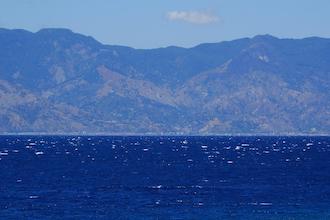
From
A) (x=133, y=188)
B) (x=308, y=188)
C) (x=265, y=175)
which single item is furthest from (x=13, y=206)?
(x=265, y=175)

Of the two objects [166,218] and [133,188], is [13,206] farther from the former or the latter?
[133,188]

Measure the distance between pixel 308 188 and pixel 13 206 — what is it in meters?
50.5

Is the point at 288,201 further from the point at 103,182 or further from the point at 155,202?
the point at 103,182

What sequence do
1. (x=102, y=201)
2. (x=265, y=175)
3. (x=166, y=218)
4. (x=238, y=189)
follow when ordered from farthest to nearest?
(x=265, y=175) < (x=238, y=189) < (x=102, y=201) < (x=166, y=218)

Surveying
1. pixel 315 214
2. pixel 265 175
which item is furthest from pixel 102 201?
pixel 265 175

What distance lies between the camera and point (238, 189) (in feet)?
438

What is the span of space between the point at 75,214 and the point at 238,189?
4007 centimetres

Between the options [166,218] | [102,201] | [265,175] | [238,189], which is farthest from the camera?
[265,175]

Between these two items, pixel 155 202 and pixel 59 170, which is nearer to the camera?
pixel 155 202

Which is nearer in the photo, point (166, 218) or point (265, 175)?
point (166, 218)

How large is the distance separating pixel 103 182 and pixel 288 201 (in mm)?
41328

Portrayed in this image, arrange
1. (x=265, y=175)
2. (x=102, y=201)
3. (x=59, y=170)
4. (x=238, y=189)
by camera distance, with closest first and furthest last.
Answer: (x=102, y=201), (x=238, y=189), (x=265, y=175), (x=59, y=170)

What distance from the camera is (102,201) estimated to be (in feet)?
374

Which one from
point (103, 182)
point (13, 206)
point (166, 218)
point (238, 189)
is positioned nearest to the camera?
point (166, 218)
